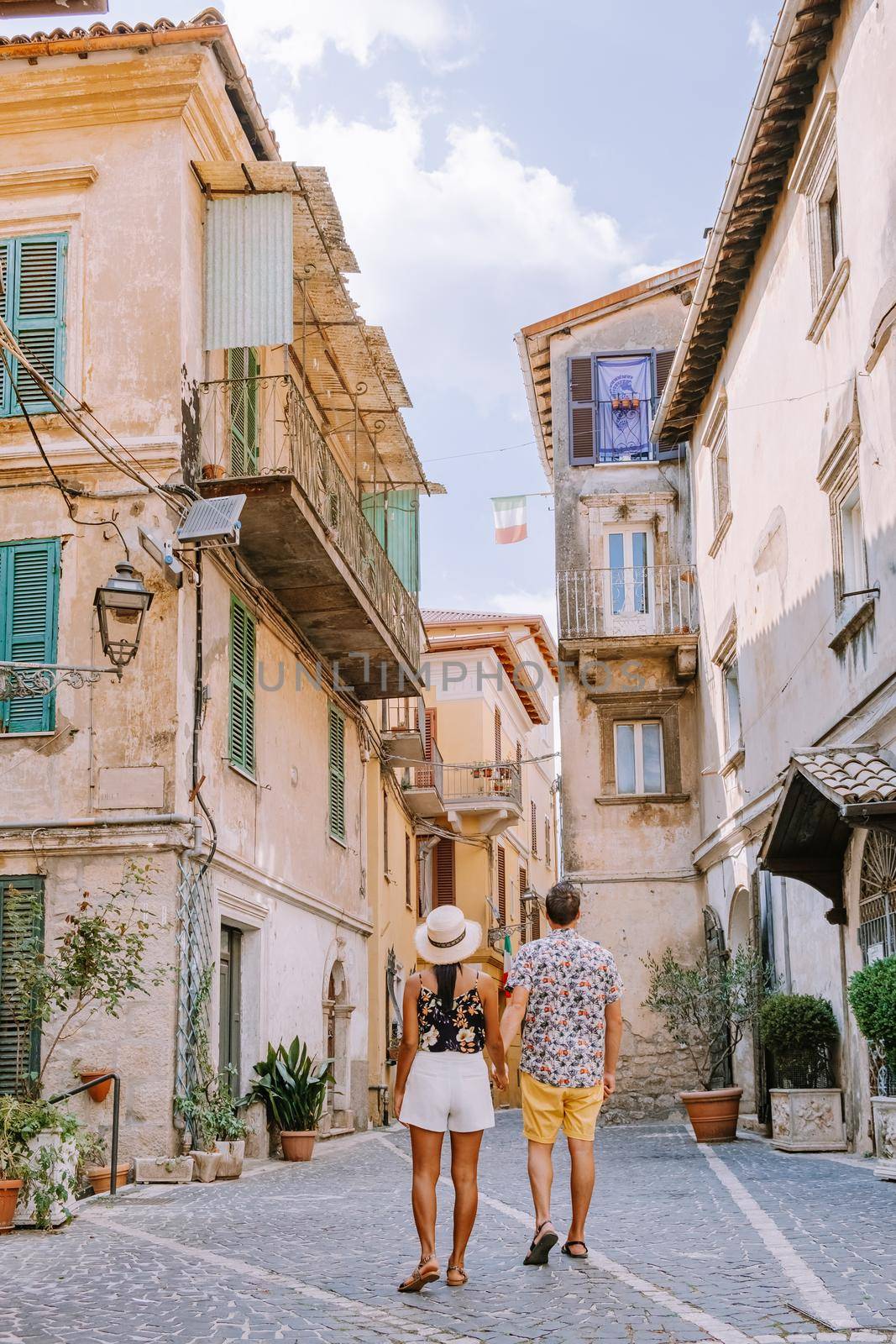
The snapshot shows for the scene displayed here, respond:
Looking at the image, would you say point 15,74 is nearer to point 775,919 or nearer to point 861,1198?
point 775,919

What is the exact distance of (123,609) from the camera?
12734mm

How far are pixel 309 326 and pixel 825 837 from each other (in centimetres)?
932

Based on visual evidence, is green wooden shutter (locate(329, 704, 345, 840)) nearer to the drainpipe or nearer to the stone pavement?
the drainpipe

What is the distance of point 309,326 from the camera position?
61.9 ft

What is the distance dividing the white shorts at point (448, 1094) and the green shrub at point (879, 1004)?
15.2ft

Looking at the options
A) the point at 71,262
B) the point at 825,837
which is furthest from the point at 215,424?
the point at 825,837

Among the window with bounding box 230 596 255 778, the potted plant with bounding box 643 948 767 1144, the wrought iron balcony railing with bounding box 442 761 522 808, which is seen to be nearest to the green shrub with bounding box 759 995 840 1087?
the potted plant with bounding box 643 948 767 1144

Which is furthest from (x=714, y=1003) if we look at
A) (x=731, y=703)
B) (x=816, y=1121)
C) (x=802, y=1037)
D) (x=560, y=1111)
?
(x=560, y=1111)

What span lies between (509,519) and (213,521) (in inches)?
422

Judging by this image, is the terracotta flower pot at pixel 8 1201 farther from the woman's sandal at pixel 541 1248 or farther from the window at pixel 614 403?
the window at pixel 614 403


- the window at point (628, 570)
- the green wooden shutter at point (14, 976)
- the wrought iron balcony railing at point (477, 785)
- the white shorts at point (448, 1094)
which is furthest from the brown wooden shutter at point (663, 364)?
the white shorts at point (448, 1094)

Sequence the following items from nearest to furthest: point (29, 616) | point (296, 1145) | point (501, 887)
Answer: point (29, 616) < point (296, 1145) < point (501, 887)

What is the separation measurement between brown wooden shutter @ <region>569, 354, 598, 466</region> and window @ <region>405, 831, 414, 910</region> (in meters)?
9.77

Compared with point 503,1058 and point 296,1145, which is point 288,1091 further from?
point 503,1058
